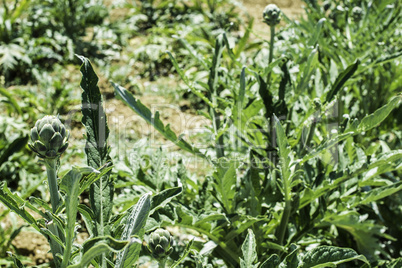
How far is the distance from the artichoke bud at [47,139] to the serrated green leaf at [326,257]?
59cm

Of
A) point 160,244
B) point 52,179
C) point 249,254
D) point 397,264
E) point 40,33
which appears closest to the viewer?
point 52,179

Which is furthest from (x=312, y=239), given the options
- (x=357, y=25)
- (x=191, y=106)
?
(x=191, y=106)

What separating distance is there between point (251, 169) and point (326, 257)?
421 millimetres

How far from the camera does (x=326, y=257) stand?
1030mm

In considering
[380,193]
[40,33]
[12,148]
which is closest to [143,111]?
[380,193]

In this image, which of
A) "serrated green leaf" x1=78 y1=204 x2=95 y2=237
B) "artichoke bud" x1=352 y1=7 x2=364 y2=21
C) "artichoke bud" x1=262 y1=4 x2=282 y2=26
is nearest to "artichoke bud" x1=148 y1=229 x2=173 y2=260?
"serrated green leaf" x1=78 y1=204 x2=95 y2=237

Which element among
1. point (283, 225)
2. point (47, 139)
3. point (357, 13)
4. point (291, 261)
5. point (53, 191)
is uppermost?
point (357, 13)

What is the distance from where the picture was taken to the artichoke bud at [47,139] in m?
0.78

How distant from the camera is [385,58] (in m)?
1.53

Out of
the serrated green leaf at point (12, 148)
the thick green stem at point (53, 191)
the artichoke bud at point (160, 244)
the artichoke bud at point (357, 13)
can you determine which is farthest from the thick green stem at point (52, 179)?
the artichoke bud at point (357, 13)

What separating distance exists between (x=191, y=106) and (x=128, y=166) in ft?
5.99

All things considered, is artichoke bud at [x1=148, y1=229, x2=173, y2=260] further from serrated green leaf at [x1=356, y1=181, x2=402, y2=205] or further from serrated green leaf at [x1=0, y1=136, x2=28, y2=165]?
serrated green leaf at [x1=0, y1=136, x2=28, y2=165]

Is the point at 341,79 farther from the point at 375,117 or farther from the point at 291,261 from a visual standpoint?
the point at 291,261

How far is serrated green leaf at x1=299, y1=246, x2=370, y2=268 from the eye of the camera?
39.6 inches
